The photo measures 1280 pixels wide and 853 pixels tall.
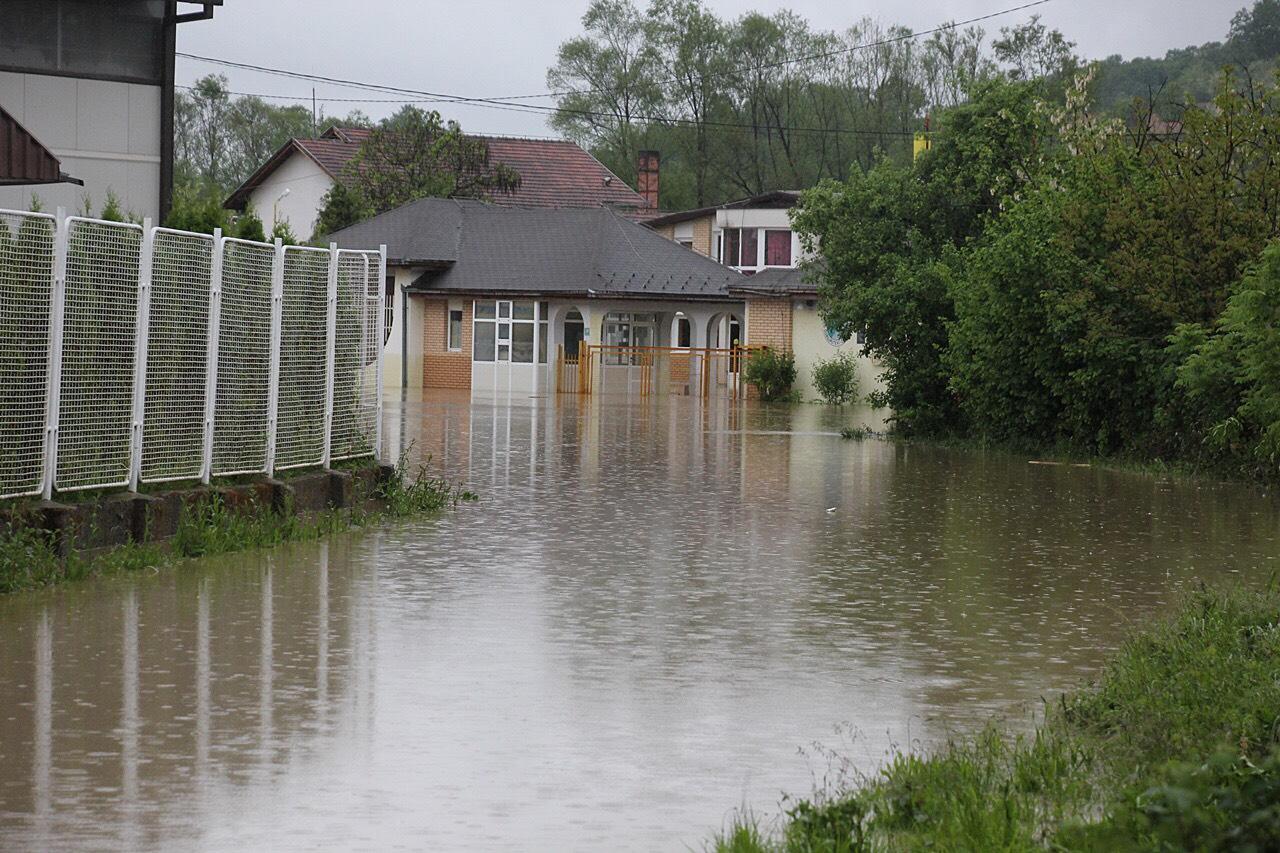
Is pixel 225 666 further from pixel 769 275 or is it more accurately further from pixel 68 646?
pixel 769 275

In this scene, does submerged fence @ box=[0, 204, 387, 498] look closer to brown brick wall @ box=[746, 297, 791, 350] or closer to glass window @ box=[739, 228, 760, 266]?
brown brick wall @ box=[746, 297, 791, 350]

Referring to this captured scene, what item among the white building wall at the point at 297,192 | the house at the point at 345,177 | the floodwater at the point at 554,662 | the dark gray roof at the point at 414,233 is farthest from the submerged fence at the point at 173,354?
the white building wall at the point at 297,192

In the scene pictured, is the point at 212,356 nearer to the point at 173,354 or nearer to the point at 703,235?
the point at 173,354

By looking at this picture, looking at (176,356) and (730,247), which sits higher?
(730,247)

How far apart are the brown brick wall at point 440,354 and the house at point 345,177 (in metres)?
9.75

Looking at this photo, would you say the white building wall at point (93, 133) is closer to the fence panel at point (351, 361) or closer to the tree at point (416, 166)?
the fence panel at point (351, 361)

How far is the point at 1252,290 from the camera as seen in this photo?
57.2ft

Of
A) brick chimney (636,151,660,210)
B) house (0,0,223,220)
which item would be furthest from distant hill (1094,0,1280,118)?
house (0,0,223,220)

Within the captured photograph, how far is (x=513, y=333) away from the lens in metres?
52.9

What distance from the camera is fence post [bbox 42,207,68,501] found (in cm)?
1154

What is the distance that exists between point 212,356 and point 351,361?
2.74 meters

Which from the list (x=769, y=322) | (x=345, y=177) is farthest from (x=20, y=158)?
(x=345, y=177)

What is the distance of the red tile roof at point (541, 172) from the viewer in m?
65.8

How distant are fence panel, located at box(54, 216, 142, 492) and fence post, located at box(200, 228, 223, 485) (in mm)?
955
